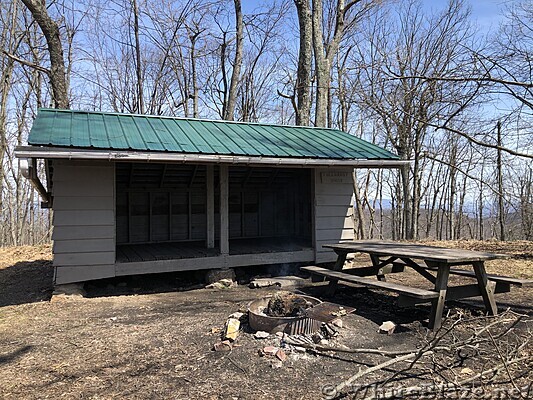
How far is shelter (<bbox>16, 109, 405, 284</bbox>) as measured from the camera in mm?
5898

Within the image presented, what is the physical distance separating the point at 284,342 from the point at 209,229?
4.03 m

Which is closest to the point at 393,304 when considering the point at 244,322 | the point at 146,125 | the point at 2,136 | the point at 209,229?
the point at 244,322

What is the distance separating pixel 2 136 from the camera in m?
15.3

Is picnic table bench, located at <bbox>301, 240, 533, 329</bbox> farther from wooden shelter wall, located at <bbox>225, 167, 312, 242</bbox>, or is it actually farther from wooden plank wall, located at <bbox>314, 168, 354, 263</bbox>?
wooden shelter wall, located at <bbox>225, 167, 312, 242</bbox>

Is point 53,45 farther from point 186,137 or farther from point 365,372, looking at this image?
point 365,372

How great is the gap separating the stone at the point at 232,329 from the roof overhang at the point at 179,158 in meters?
2.64

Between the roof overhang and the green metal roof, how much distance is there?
11cm

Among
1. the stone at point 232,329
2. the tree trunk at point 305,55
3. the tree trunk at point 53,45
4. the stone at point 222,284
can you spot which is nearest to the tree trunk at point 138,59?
the tree trunk at point 53,45

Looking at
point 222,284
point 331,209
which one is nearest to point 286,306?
point 222,284

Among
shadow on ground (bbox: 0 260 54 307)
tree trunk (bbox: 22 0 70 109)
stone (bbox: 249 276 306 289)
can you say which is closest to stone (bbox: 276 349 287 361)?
stone (bbox: 249 276 306 289)

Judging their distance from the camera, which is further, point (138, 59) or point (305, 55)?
point (138, 59)

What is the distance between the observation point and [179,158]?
5875 mm

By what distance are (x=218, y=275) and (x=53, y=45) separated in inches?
361

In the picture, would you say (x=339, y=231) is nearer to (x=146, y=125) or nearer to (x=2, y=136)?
(x=146, y=125)
